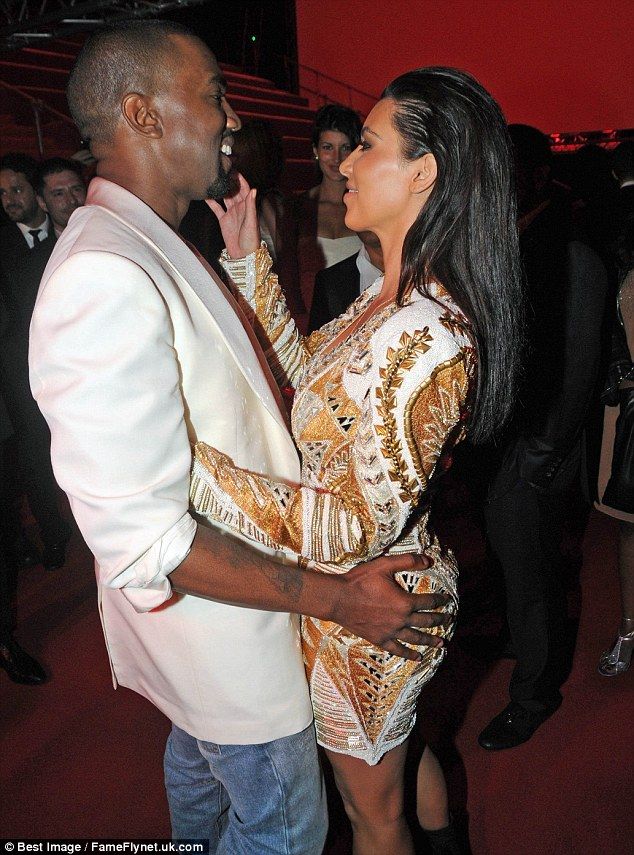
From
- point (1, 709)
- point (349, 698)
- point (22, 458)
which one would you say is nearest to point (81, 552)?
point (22, 458)

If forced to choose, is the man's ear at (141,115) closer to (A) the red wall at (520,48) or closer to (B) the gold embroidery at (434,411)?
(B) the gold embroidery at (434,411)

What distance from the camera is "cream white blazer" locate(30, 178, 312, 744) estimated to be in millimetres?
981

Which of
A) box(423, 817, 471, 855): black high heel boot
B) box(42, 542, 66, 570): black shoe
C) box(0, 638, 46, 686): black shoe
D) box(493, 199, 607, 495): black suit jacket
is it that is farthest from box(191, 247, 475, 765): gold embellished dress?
box(42, 542, 66, 570): black shoe

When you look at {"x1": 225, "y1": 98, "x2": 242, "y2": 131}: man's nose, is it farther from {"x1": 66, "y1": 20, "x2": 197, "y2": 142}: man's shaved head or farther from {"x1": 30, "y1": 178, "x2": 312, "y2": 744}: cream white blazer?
{"x1": 30, "y1": 178, "x2": 312, "y2": 744}: cream white blazer

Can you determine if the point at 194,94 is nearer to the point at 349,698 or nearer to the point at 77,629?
the point at 349,698

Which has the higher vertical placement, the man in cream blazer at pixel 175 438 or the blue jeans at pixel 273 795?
the man in cream blazer at pixel 175 438

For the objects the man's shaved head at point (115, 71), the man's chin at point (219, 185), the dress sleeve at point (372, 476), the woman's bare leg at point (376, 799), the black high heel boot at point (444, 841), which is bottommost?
the black high heel boot at point (444, 841)

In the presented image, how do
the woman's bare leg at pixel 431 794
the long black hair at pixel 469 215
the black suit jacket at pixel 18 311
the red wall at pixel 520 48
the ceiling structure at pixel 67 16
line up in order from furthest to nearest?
the red wall at pixel 520 48, the ceiling structure at pixel 67 16, the black suit jacket at pixel 18 311, the woman's bare leg at pixel 431 794, the long black hair at pixel 469 215

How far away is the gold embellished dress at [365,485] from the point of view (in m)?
1.14

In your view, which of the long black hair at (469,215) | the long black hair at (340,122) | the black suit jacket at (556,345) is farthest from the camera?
the long black hair at (340,122)

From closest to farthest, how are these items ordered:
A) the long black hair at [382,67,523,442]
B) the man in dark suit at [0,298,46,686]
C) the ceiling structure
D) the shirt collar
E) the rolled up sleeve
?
the rolled up sleeve → the long black hair at [382,67,523,442] → the man in dark suit at [0,298,46,686] → the shirt collar → the ceiling structure

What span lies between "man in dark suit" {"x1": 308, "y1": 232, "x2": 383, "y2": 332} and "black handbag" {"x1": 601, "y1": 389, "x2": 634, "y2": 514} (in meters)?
0.99

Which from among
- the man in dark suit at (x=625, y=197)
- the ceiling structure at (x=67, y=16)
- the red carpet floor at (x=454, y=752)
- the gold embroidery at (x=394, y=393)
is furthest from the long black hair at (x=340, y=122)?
the ceiling structure at (x=67, y=16)

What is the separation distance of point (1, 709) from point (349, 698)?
70.1 inches
